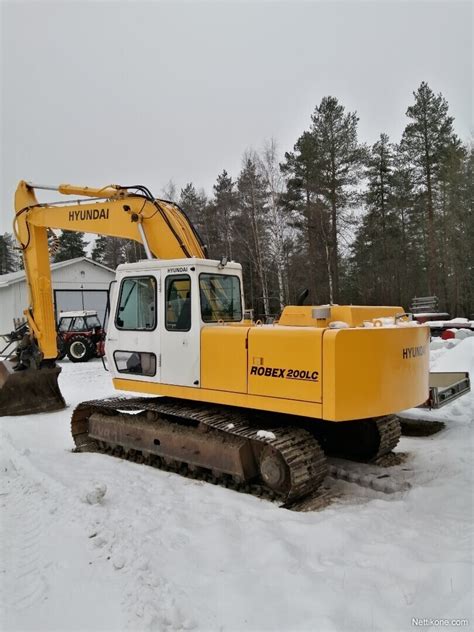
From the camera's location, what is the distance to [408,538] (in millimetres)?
4176

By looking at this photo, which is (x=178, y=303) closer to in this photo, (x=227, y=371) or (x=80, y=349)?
(x=227, y=371)

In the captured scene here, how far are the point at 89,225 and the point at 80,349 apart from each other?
11.7 m

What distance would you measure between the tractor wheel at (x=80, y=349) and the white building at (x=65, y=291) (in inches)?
222

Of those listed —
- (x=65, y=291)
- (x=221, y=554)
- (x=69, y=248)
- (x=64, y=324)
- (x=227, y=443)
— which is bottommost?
(x=221, y=554)

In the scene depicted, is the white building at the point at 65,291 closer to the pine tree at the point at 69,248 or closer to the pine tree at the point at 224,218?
the pine tree at the point at 224,218

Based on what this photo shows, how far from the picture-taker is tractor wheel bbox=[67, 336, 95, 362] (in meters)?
18.4

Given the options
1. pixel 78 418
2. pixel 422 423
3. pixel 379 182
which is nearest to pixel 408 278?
pixel 379 182

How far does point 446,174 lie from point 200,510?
25169 millimetres

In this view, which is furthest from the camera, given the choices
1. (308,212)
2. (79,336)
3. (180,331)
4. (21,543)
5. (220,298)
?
(308,212)

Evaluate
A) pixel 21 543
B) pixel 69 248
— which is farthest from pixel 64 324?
pixel 69 248

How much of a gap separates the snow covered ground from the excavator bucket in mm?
3345

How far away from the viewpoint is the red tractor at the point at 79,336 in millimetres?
18453

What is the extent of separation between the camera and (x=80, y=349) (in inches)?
729

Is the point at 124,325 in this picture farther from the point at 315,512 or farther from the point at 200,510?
the point at 315,512
